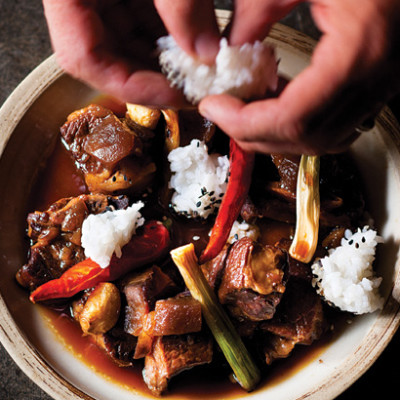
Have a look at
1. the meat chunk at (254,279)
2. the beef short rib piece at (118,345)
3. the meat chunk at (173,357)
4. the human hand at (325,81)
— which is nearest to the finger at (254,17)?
the human hand at (325,81)

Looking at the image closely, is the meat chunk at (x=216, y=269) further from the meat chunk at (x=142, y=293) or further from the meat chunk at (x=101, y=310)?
the meat chunk at (x=101, y=310)

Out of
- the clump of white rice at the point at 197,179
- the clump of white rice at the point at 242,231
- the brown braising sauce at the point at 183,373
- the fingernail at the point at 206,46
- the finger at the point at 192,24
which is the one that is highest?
the finger at the point at 192,24

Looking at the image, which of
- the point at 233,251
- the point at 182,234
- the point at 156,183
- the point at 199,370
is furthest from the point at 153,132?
the point at 199,370

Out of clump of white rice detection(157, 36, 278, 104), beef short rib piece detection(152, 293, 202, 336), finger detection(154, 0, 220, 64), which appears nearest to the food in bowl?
beef short rib piece detection(152, 293, 202, 336)

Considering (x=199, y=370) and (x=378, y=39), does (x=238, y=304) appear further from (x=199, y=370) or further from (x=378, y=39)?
(x=378, y=39)

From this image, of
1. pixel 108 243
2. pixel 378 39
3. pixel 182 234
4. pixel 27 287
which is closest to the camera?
pixel 378 39

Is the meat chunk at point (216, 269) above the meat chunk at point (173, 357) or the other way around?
above

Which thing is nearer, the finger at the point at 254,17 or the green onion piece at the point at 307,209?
the finger at the point at 254,17
